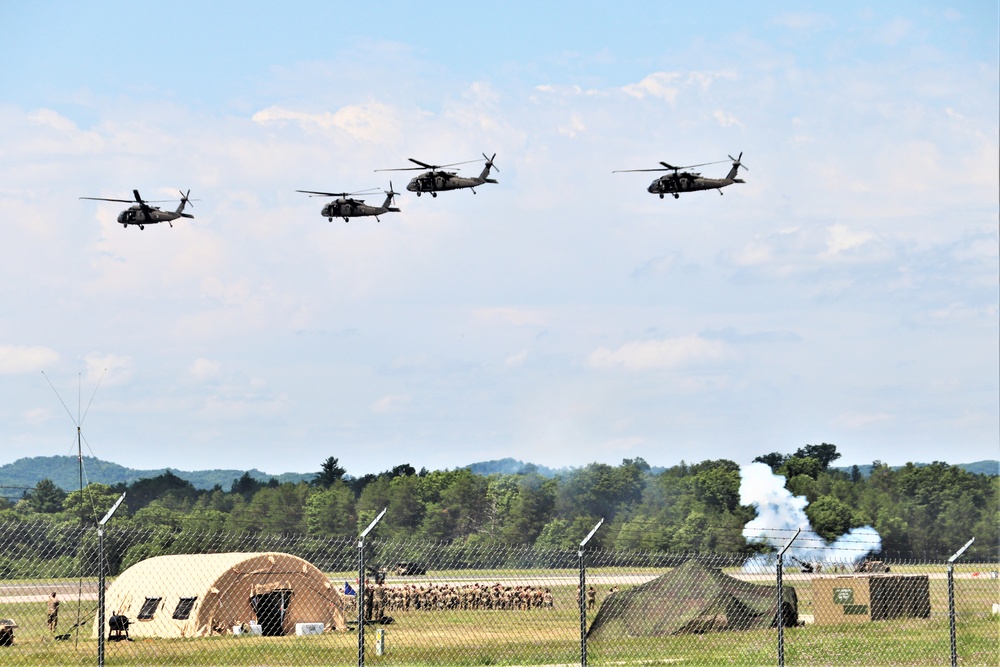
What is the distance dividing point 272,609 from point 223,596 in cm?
158

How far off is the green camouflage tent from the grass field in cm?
64

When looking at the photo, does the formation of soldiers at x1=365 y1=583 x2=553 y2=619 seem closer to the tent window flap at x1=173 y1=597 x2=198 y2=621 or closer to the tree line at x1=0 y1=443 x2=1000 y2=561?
the tent window flap at x1=173 y1=597 x2=198 y2=621

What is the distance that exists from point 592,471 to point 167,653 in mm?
82185

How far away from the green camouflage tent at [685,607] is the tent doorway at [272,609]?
8522 millimetres

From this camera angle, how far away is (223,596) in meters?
34.8

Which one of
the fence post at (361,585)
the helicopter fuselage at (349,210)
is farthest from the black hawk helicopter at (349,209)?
the fence post at (361,585)

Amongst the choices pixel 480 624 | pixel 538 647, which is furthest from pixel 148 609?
pixel 538 647

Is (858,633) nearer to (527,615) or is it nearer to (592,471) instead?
(527,615)

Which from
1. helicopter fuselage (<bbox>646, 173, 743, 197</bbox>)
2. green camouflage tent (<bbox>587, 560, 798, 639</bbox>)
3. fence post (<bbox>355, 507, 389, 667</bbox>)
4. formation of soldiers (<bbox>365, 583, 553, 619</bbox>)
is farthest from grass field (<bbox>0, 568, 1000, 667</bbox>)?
helicopter fuselage (<bbox>646, 173, 743, 197</bbox>)

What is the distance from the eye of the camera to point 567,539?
94.6 metres

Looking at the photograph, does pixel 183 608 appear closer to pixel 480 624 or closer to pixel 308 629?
pixel 308 629

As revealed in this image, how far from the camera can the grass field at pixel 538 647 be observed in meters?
27.0

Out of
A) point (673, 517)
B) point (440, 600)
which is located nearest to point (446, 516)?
point (673, 517)

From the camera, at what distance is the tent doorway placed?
116 ft
